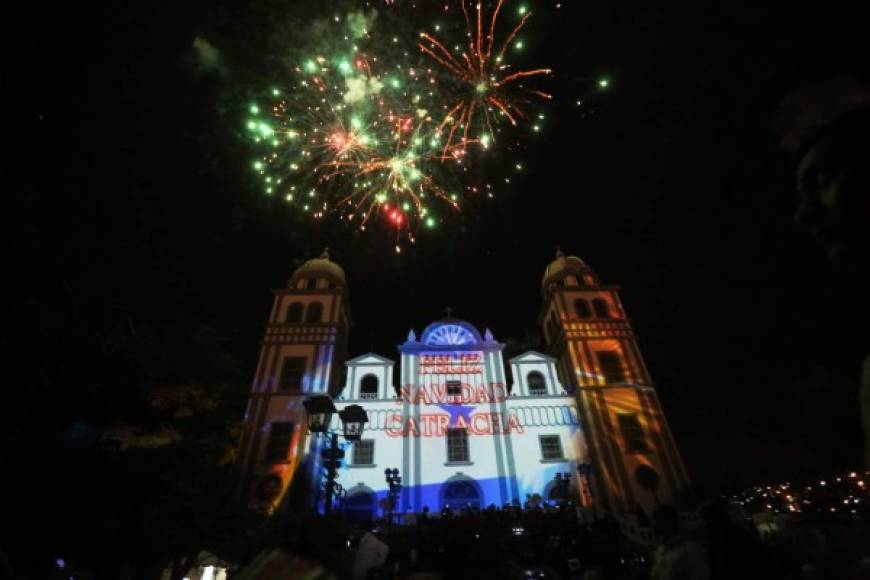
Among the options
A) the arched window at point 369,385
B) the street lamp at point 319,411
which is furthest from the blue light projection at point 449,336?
the street lamp at point 319,411

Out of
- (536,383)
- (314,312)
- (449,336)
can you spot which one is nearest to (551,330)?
(536,383)

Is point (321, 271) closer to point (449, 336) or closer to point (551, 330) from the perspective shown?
point (449, 336)

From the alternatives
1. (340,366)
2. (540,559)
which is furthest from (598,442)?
(340,366)

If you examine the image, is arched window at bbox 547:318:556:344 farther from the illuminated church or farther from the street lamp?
the street lamp

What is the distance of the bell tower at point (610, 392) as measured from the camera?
20766 mm

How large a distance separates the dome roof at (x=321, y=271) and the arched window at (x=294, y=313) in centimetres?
214

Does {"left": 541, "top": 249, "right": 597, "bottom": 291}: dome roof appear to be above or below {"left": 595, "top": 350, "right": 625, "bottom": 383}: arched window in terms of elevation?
above

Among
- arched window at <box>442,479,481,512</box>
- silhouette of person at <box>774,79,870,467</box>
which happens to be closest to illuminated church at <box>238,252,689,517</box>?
arched window at <box>442,479,481,512</box>

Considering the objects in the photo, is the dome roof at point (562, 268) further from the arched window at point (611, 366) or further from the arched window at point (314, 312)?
the arched window at point (314, 312)

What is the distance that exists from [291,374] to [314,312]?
15.4 feet

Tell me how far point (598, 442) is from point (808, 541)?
35.3 feet

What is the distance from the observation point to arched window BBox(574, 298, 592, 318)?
A: 27.6m

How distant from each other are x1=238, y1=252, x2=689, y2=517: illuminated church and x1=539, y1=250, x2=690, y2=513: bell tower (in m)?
0.06

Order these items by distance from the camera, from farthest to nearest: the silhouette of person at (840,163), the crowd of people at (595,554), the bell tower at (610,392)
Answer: the bell tower at (610,392) < the crowd of people at (595,554) < the silhouette of person at (840,163)
